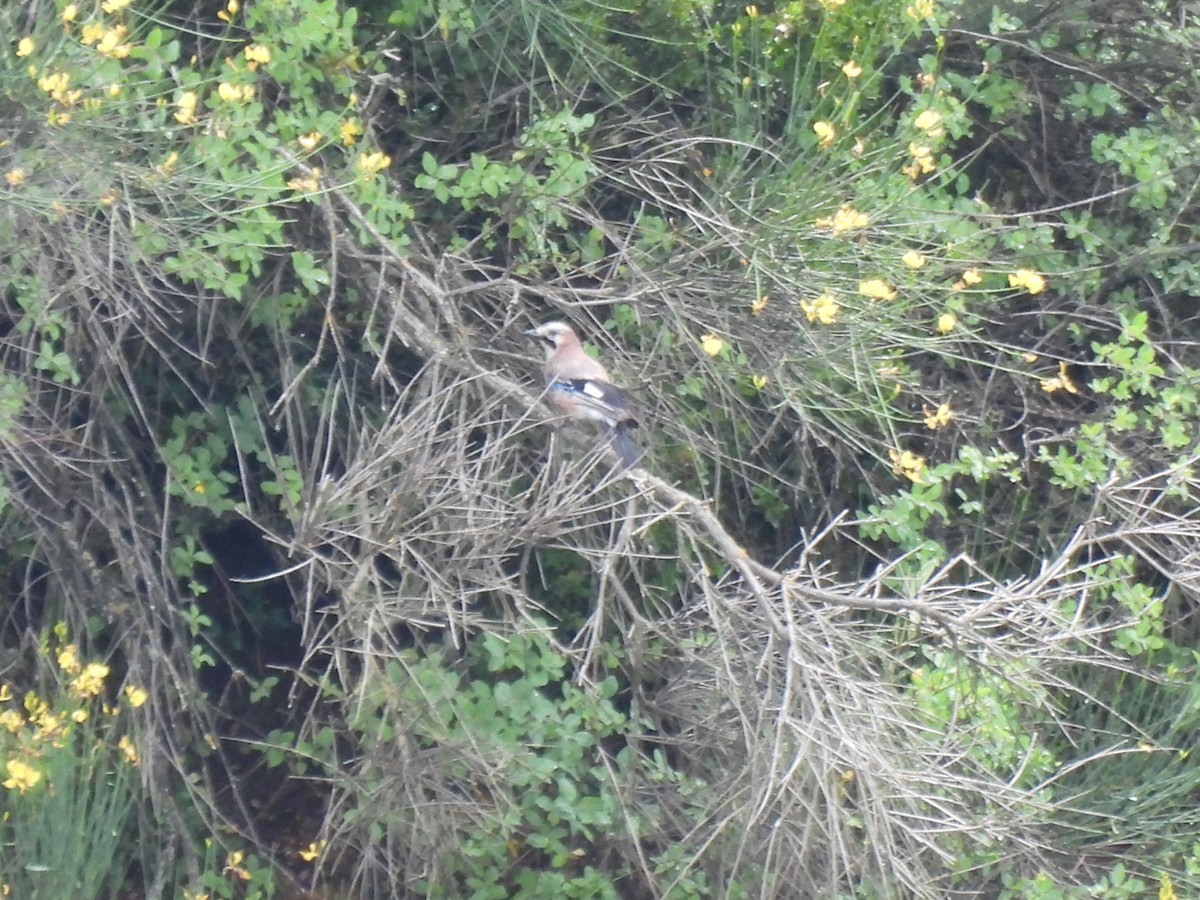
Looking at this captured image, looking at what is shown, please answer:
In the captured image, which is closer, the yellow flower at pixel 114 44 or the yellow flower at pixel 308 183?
the yellow flower at pixel 114 44

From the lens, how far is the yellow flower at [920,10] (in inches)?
185

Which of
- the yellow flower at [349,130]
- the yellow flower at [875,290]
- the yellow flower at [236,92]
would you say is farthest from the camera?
the yellow flower at [349,130]

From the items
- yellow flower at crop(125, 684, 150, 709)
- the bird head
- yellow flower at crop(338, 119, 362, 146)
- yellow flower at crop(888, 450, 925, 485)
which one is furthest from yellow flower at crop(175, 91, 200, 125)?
yellow flower at crop(888, 450, 925, 485)

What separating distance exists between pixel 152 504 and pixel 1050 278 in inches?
122

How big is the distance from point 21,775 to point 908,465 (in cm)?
256

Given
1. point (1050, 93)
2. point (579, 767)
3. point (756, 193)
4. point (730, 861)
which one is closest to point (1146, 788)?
point (730, 861)

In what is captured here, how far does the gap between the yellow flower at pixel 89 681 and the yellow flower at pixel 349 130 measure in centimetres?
152

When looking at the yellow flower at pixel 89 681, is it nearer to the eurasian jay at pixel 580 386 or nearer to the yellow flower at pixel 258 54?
the eurasian jay at pixel 580 386

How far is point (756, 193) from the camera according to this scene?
182 inches

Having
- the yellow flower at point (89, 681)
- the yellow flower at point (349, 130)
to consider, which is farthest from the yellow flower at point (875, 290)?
the yellow flower at point (89, 681)

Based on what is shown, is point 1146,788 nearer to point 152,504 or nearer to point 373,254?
point 373,254

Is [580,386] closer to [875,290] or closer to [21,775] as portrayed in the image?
[875,290]

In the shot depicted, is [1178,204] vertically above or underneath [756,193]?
underneath

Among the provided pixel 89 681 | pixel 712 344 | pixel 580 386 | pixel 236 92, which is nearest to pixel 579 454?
pixel 580 386
